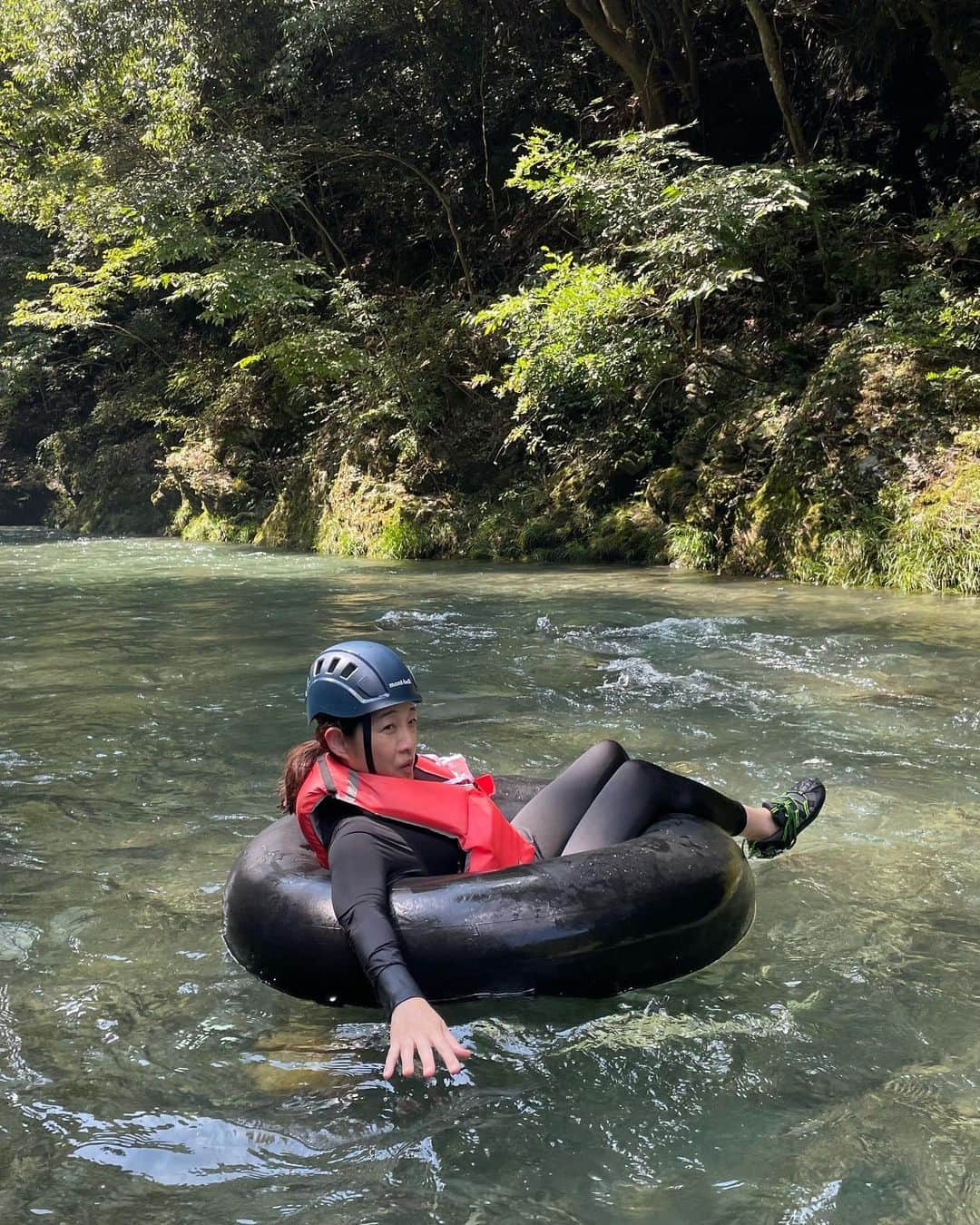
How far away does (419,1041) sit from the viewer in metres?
2.33

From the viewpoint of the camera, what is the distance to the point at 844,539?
10859mm

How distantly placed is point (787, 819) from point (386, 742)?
1554mm

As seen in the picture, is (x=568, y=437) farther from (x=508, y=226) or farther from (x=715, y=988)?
(x=715, y=988)

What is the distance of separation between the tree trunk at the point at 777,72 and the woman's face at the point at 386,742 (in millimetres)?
12300

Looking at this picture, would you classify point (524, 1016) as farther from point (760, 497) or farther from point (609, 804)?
point (760, 497)

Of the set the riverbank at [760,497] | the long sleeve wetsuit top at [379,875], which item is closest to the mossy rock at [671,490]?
the riverbank at [760,497]

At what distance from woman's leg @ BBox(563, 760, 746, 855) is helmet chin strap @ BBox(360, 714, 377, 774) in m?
0.67

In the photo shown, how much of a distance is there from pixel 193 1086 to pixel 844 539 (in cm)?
957

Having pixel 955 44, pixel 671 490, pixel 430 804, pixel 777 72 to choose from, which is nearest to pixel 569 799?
pixel 430 804

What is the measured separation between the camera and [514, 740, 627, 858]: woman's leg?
11.1 ft

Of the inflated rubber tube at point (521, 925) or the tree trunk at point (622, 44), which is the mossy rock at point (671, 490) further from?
the inflated rubber tube at point (521, 925)

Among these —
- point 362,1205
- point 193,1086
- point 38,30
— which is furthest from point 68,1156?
point 38,30

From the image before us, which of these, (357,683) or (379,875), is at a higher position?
(357,683)

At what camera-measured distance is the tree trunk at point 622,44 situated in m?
14.3
